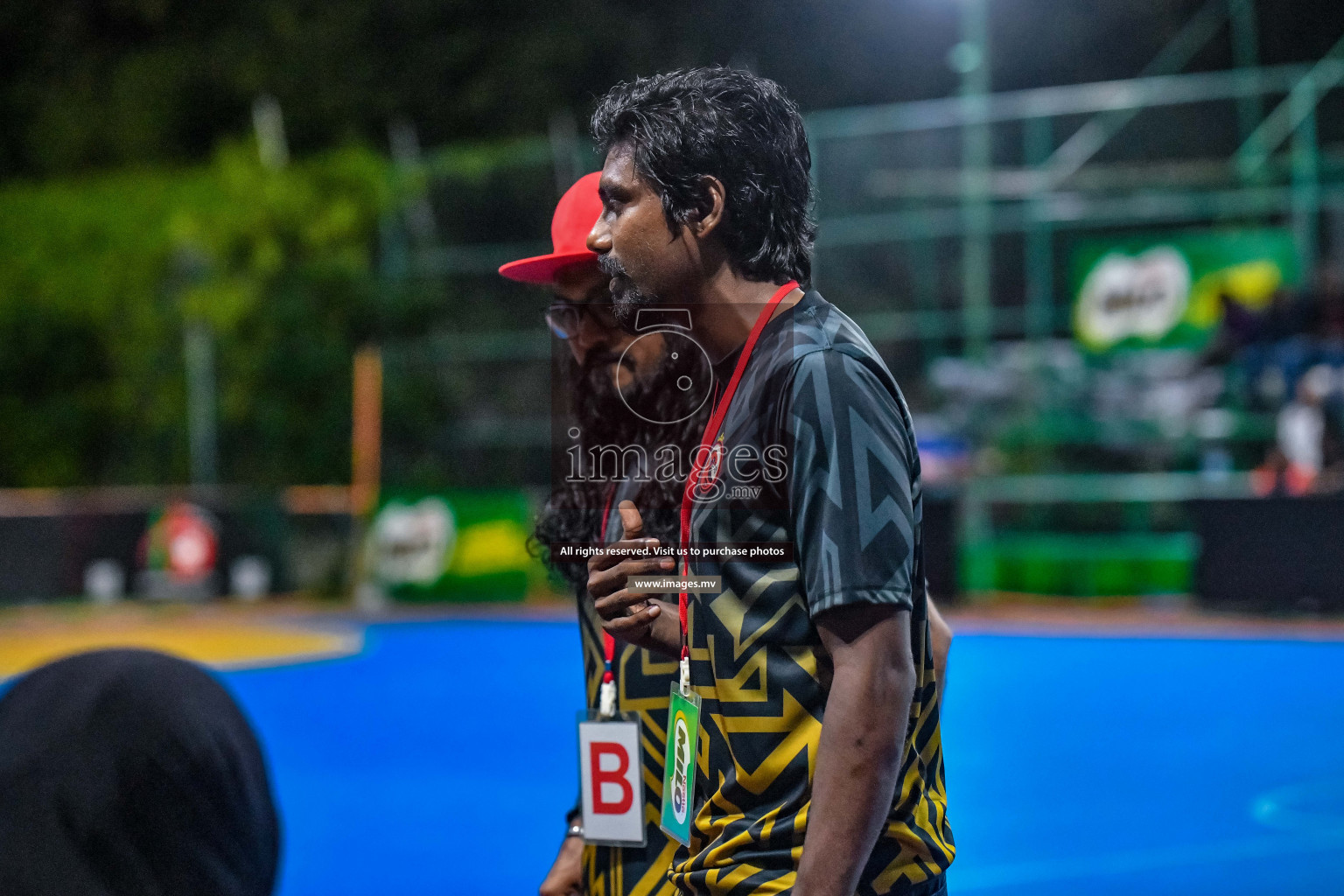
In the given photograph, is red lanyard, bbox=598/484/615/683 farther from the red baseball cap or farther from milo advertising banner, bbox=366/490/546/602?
milo advertising banner, bbox=366/490/546/602

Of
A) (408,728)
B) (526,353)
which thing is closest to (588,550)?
(408,728)

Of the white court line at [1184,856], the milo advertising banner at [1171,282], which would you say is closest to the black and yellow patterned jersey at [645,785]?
the white court line at [1184,856]

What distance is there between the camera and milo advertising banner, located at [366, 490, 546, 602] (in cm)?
1440

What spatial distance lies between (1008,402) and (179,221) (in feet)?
39.3

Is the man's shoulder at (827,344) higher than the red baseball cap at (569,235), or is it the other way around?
the red baseball cap at (569,235)

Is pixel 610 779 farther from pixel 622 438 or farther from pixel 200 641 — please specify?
pixel 200 641

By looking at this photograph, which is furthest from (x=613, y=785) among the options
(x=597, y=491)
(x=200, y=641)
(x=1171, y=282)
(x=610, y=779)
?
(x=1171, y=282)

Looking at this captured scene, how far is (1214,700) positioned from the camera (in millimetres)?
8125

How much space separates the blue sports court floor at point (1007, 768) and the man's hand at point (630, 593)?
3.10m

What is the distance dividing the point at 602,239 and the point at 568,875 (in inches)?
53.1

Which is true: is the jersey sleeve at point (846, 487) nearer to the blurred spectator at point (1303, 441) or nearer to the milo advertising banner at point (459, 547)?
the blurred spectator at point (1303, 441)

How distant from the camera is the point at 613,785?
2.46 meters

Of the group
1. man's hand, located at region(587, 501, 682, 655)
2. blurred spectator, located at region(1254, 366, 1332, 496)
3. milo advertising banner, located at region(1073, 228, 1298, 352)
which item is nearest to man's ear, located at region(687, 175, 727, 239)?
man's hand, located at region(587, 501, 682, 655)

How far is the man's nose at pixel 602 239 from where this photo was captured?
183 cm
